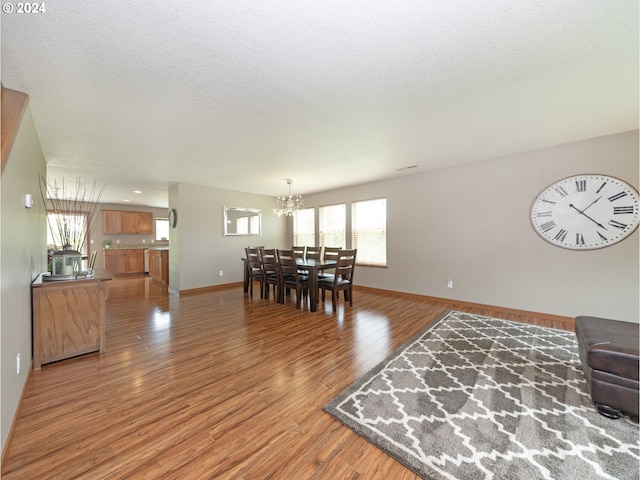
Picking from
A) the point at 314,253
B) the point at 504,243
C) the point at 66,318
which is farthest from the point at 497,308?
the point at 66,318

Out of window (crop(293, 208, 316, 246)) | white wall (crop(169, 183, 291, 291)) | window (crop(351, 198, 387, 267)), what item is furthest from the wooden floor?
window (crop(293, 208, 316, 246))

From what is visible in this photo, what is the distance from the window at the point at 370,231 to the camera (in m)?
5.28

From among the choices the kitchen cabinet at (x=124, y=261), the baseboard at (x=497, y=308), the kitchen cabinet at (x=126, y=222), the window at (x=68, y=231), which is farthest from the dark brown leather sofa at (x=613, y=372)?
the kitchen cabinet at (x=126, y=222)

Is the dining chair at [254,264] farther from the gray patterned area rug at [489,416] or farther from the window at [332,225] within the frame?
the gray patterned area rug at [489,416]

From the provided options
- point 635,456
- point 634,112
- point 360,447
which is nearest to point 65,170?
point 360,447

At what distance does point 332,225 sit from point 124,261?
6.85 metres

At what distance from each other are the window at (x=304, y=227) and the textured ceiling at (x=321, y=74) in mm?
Answer: 3395

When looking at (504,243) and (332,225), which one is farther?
(332,225)

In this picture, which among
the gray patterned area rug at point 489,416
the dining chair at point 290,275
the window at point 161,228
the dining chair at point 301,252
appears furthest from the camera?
the window at point 161,228

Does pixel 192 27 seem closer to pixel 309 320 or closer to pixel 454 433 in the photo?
pixel 454 433

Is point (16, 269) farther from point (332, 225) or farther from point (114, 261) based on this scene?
point (114, 261)

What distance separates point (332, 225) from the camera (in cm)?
620

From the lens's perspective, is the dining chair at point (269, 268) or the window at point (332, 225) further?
the window at point (332, 225)

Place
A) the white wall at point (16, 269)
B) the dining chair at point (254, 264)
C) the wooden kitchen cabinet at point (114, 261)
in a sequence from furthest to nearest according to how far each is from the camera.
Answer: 1. the wooden kitchen cabinet at point (114, 261)
2. the dining chair at point (254, 264)
3. the white wall at point (16, 269)
